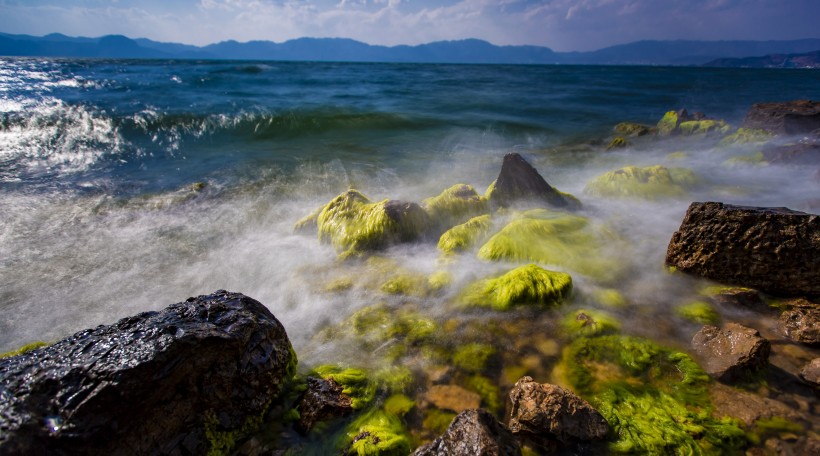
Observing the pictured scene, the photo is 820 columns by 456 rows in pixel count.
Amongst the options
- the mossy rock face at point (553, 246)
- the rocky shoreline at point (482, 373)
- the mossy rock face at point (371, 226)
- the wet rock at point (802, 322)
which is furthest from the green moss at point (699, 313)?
the mossy rock face at point (371, 226)

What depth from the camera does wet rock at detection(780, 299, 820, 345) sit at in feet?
12.4

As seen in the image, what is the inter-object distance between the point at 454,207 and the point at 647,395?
4.59 meters

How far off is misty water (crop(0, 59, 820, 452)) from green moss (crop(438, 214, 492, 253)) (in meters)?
0.19

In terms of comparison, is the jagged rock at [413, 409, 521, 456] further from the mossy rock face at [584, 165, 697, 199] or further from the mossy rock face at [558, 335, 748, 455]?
the mossy rock face at [584, 165, 697, 199]

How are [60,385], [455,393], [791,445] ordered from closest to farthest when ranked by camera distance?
[60,385] → [791,445] → [455,393]

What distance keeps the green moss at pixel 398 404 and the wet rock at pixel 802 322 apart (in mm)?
4152

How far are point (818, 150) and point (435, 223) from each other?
12.8m

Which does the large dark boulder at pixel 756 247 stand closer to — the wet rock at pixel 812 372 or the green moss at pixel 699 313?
the green moss at pixel 699 313

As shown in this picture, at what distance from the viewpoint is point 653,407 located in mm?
3322

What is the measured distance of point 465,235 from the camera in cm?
647

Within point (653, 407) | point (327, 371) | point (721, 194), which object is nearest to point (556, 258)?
point (653, 407)

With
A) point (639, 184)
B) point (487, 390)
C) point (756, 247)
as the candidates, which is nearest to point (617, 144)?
point (639, 184)

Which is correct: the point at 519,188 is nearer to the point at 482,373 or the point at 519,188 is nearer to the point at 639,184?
the point at 639,184

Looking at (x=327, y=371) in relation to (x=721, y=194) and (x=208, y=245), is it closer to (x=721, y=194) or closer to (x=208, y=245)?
(x=208, y=245)
